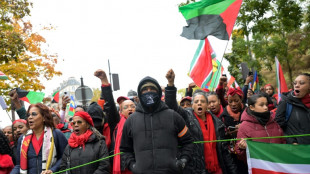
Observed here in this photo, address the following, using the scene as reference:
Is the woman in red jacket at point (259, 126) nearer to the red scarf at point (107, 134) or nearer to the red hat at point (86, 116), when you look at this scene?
the red scarf at point (107, 134)

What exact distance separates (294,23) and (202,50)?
6.50 m

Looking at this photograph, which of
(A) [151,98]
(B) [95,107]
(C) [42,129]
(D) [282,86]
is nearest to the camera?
(A) [151,98]

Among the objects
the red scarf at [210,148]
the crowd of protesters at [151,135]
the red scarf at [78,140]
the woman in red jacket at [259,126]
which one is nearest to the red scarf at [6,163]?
the crowd of protesters at [151,135]

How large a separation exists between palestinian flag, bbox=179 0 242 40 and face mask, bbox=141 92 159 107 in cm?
257

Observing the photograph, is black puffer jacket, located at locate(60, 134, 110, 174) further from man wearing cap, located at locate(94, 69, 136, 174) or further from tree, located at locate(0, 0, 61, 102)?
tree, located at locate(0, 0, 61, 102)

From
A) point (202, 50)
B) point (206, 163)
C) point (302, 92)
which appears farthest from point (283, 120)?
point (202, 50)

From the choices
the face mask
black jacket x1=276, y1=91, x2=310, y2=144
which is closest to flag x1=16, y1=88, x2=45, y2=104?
the face mask

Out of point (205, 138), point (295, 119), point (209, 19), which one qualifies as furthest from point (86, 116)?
point (209, 19)

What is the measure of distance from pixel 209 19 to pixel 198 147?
274cm

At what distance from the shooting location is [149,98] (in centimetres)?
408

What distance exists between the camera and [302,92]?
189 inches

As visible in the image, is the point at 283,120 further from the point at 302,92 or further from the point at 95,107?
the point at 95,107

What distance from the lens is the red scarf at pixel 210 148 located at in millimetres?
4875

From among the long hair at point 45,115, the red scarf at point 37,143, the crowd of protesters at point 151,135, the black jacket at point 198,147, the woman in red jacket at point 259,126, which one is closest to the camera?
the crowd of protesters at point 151,135
